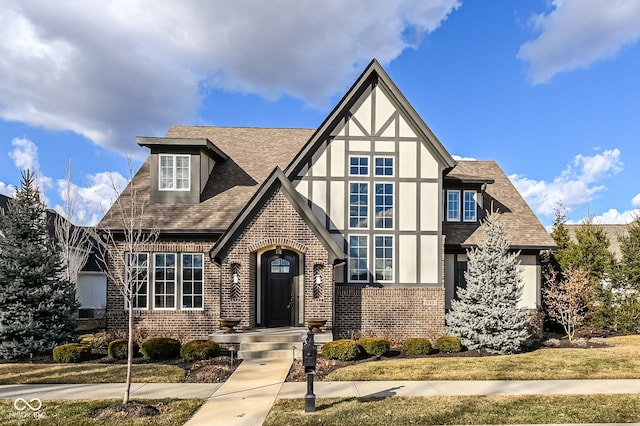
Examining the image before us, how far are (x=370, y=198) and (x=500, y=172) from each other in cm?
856

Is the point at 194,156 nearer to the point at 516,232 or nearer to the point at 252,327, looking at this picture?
the point at 252,327

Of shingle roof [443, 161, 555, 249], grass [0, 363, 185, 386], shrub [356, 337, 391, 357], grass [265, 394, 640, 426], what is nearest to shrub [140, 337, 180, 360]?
grass [0, 363, 185, 386]

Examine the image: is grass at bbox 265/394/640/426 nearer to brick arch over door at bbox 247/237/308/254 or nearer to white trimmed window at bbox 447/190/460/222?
brick arch over door at bbox 247/237/308/254

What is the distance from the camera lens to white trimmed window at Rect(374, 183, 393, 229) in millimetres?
16516

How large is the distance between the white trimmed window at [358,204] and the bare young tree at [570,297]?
7834 mm

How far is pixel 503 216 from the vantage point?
18.8m

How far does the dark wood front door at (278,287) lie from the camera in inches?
629

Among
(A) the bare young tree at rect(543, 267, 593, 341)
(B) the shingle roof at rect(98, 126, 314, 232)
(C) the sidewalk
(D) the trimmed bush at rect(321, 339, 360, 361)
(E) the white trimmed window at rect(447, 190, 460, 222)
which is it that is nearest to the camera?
(C) the sidewalk

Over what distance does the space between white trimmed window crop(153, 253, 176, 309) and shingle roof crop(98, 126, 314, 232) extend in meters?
1.19

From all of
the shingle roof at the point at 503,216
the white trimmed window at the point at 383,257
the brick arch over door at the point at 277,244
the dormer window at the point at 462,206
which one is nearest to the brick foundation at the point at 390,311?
the white trimmed window at the point at 383,257

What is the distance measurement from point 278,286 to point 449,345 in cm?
613

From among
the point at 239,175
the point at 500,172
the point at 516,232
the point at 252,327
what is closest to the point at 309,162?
the point at 239,175

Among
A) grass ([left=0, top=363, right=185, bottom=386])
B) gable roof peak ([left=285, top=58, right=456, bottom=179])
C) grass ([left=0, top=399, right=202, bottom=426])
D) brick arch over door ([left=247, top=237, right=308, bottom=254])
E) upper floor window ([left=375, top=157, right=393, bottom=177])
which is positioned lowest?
grass ([left=0, top=363, right=185, bottom=386])

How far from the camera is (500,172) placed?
21.5 m
